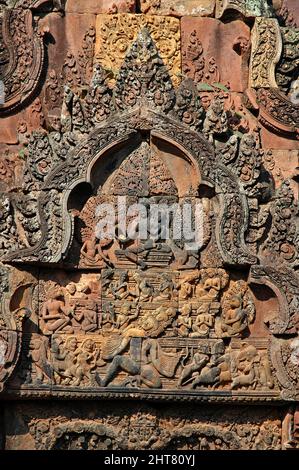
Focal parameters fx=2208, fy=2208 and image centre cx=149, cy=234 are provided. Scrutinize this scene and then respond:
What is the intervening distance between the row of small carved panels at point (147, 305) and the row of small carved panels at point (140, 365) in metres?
0.11

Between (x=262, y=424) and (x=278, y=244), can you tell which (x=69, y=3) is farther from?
(x=262, y=424)

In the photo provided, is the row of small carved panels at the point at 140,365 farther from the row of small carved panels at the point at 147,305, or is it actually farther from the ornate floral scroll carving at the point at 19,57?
the ornate floral scroll carving at the point at 19,57

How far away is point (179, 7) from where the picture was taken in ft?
68.3

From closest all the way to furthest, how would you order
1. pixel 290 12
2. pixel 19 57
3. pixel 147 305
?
pixel 147 305, pixel 19 57, pixel 290 12

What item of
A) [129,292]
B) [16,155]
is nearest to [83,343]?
[129,292]

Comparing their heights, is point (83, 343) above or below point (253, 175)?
below

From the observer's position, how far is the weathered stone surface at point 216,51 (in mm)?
20672

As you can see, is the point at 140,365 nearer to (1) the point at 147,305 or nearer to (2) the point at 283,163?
(1) the point at 147,305

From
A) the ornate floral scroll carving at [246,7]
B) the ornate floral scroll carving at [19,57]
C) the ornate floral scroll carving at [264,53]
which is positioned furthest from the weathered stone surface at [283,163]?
the ornate floral scroll carving at [19,57]

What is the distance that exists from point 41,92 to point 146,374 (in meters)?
2.81

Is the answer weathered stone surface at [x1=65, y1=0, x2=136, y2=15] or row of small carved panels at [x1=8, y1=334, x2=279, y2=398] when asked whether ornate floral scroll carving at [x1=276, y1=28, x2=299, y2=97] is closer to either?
weathered stone surface at [x1=65, y1=0, x2=136, y2=15]

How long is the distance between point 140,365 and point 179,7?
11.3 ft

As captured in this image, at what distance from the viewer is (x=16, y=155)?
2034 centimetres

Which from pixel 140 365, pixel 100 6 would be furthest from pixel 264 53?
pixel 140 365
